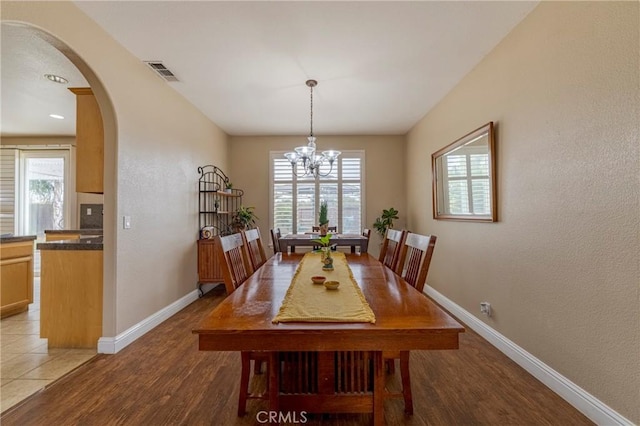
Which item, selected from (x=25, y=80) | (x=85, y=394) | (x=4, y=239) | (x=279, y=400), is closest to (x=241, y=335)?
(x=279, y=400)

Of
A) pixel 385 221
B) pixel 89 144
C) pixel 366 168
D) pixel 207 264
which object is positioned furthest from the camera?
pixel 366 168

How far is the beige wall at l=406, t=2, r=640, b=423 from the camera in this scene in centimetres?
144

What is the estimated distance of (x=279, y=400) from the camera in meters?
1.40

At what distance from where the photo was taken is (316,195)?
5.37m

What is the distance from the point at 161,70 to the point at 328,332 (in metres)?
3.21

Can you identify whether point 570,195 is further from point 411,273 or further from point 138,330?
point 138,330

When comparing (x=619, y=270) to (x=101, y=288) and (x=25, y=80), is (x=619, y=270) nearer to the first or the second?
(x=101, y=288)

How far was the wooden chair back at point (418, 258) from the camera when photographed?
1.67 meters

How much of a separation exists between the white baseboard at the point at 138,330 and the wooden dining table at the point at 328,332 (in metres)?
1.73

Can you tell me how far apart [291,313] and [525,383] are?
1909 mm

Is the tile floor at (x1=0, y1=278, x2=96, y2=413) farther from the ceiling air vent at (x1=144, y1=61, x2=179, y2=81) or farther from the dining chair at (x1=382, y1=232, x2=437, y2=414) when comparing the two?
the ceiling air vent at (x1=144, y1=61, x2=179, y2=81)

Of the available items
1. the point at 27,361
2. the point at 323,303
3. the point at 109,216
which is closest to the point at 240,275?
the point at 323,303

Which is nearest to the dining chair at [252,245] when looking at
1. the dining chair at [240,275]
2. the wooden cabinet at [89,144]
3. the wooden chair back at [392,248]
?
the dining chair at [240,275]

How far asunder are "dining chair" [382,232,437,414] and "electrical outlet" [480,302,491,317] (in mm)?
1175
